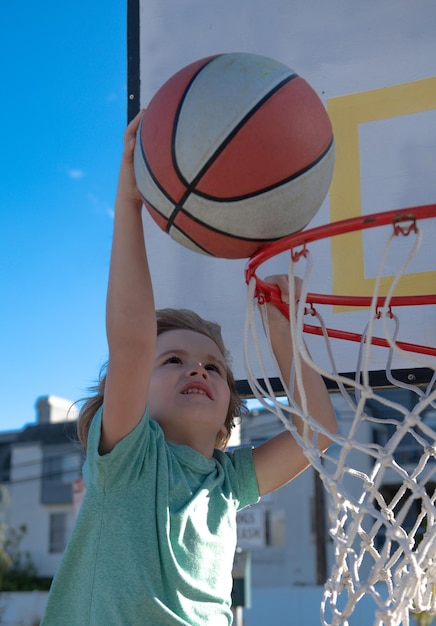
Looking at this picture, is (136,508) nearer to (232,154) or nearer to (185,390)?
(185,390)

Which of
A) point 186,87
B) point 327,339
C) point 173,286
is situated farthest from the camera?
point 173,286

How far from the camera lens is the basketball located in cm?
197

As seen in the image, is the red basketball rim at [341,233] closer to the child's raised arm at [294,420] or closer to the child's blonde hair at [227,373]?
the child's raised arm at [294,420]

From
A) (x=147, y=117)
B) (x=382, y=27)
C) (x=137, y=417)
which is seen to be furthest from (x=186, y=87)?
(x=382, y=27)

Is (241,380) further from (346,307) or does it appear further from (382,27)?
(382,27)

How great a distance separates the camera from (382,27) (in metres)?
3.19

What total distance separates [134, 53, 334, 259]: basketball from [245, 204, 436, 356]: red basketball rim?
0.17 feet

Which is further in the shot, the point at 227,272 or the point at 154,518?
the point at 227,272

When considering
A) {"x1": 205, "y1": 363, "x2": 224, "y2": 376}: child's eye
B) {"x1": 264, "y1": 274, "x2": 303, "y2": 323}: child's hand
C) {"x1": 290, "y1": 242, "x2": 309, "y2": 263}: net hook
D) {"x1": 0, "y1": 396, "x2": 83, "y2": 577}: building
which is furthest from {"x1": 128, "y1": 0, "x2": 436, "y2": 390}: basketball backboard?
{"x1": 0, "y1": 396, "x2": 83, "y2": 577}: building

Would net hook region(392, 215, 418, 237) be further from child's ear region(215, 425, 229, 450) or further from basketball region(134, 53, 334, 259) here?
child's ear region(215, 425, 229, 450)

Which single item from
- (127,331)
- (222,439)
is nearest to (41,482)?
(222,439)

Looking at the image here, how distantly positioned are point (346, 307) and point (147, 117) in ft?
3.62

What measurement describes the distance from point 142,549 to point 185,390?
505 mm

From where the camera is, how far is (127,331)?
208cm
